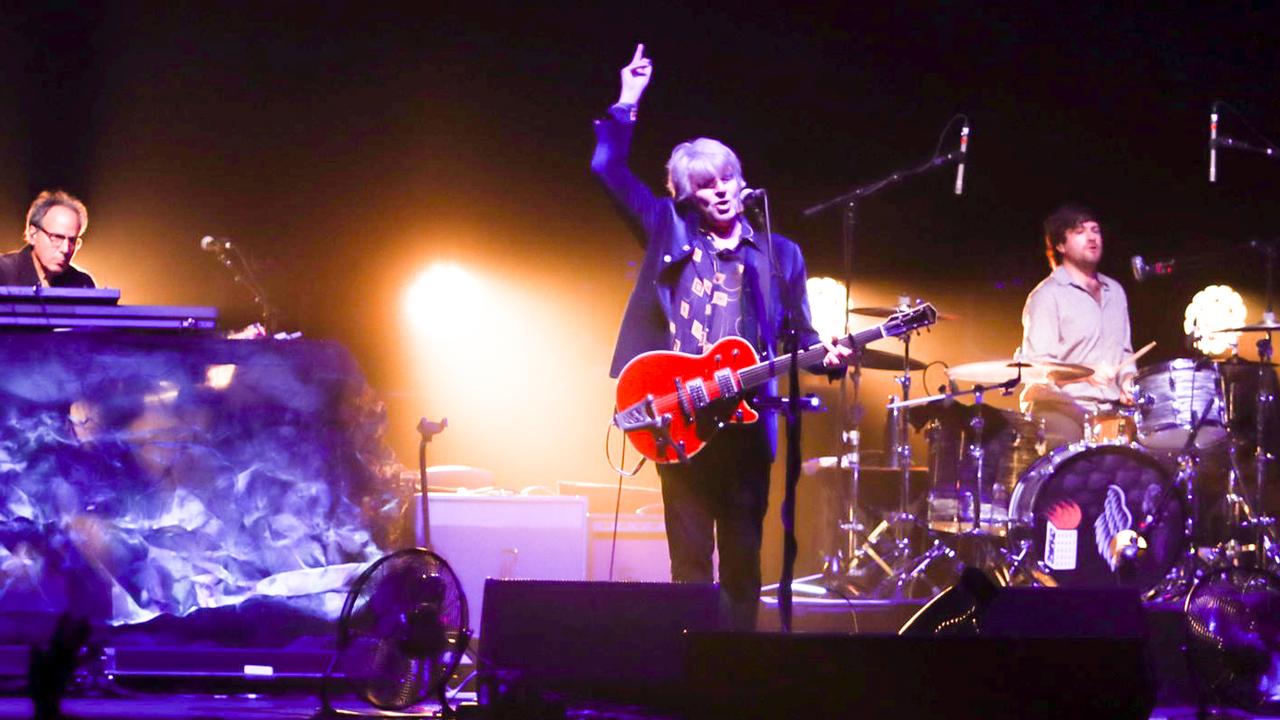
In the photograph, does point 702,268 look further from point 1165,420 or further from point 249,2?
point 249,2

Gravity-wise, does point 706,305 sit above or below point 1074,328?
below

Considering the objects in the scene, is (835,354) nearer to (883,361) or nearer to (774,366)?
(774,366)

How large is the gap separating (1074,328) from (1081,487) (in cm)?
94

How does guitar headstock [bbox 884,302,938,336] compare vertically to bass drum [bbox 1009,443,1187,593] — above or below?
above

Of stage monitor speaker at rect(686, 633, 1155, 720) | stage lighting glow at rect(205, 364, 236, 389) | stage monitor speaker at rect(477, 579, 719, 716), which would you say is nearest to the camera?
stage monitor speaker at rect(686, 633, 1155, 720)

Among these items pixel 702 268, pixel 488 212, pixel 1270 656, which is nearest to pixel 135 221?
pixel 488 212

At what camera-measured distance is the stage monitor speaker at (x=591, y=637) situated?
3.42 metres

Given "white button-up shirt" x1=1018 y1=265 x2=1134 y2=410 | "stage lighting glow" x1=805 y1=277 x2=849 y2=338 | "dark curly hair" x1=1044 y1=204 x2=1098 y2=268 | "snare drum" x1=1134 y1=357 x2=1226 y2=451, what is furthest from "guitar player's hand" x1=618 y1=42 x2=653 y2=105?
"stage lighting glow" x1=805 y1=277 x2=849 y2=338

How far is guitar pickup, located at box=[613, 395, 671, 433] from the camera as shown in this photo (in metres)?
3.95

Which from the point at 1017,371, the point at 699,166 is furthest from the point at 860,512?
the point at 699,166

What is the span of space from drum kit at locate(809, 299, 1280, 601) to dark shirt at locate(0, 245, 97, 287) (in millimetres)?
3915

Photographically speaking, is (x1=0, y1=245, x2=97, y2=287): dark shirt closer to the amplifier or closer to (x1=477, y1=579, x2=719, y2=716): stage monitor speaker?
the amplifier

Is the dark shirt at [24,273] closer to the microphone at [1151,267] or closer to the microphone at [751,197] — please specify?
the microphone at [751,197]

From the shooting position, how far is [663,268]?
157 inches
